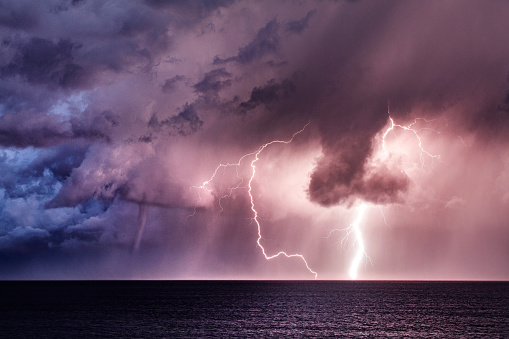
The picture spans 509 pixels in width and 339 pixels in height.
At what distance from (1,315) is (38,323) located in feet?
51.4

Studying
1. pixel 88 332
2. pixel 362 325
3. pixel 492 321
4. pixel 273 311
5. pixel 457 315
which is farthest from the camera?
pixel 273 311

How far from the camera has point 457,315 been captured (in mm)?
68500

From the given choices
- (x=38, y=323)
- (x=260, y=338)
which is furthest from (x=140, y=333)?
(x=38, y=323)

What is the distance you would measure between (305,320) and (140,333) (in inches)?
866

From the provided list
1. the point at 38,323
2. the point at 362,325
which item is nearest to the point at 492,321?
the point at 362,325

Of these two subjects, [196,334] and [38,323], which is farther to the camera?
[38,323]

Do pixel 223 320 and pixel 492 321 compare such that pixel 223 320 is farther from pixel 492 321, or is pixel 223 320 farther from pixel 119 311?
pixel 492 321

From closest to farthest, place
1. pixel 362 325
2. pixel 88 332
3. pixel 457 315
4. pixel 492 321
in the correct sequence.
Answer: pixel 88 332 → pixel 362 325 → pixel 492 321 → pixel 457 315

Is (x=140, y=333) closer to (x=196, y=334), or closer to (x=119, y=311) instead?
(x=196, y=334)

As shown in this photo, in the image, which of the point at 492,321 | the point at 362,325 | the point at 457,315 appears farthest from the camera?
the point at 457,315

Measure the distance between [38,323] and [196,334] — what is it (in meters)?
22.7

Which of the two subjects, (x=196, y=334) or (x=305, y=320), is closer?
(x=196, y=334)

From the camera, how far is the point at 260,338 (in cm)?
4656

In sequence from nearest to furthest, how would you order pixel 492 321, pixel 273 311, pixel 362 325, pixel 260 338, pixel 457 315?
1. pixel 260 338
2. pixel 362 325
3. pixel 492 321
4. pixel 457 315
5. pixel 273 311
